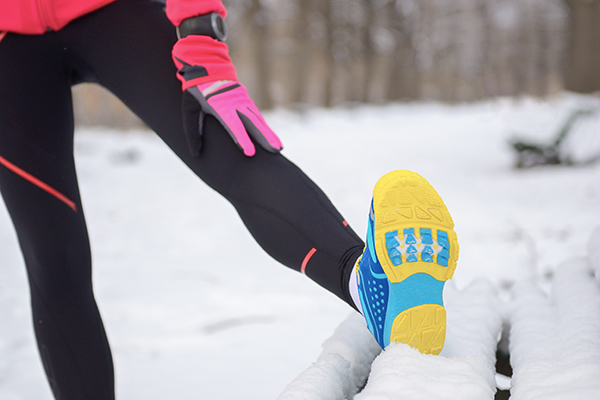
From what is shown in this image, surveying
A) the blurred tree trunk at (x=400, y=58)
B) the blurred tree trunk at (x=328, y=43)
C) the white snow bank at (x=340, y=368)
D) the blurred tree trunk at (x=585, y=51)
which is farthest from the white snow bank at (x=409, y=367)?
the blurred tree trunk at (x=400, y=58)

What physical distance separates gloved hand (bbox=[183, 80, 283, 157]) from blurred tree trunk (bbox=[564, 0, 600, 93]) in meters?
5.81

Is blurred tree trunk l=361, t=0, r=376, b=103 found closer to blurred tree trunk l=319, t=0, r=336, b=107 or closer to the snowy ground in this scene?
blurred tree trunk l=319, t=0, r=336, b=107

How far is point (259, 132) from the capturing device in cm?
77

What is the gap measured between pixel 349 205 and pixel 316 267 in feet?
9.95

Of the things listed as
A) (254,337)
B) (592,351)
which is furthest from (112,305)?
(592,351)

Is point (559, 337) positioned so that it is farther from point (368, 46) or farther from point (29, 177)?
point (368, 46)

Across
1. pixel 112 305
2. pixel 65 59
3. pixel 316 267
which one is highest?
pixel 65 59

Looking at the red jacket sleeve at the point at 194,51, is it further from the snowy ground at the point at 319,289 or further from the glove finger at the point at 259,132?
the snowy ground at the point at 319,289

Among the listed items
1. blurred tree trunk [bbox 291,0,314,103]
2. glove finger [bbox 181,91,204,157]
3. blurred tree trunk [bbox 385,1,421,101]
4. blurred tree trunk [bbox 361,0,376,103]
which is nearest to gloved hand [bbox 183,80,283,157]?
glove finger [bbox 181,91,204,157]

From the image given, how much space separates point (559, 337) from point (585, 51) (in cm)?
580

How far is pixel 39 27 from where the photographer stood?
831 mm

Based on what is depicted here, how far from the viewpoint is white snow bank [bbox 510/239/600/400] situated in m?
0.59

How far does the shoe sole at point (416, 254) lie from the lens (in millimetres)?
662

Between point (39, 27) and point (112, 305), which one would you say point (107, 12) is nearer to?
point (39, 27)
